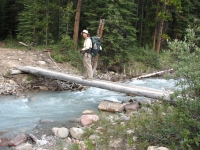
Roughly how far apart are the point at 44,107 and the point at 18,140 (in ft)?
9.67

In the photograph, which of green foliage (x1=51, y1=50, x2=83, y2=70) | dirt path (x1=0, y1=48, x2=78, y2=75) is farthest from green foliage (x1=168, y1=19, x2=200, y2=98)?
green foliage (x1=51, y1=50, x2=83, y2=70)

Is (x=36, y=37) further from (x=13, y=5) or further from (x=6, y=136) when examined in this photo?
(x=6, y=136)

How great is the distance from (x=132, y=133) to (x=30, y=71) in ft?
24.4

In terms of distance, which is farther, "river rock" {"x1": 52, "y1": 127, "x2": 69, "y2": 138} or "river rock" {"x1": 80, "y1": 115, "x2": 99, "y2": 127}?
"river rock" {"x1": 80, "y1": 115, "x2": 99, "y2": 127}

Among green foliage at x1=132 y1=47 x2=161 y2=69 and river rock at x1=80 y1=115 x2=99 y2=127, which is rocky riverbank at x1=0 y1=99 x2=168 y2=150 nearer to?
river rock at x1=80 y1=115 x2=99 y2=127

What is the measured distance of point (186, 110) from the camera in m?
4.66

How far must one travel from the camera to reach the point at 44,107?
28.2 feet

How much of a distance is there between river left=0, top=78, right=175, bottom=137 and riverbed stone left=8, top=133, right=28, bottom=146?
455mm

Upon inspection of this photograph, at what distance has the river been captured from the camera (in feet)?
22.6

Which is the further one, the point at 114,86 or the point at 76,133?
the point at 114,86

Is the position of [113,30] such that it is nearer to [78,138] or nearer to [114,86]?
[114,86]

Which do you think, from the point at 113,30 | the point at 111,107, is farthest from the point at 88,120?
→ the point at 113,30

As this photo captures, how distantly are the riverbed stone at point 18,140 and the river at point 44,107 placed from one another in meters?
0.45

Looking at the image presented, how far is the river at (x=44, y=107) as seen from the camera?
690 centimetres
